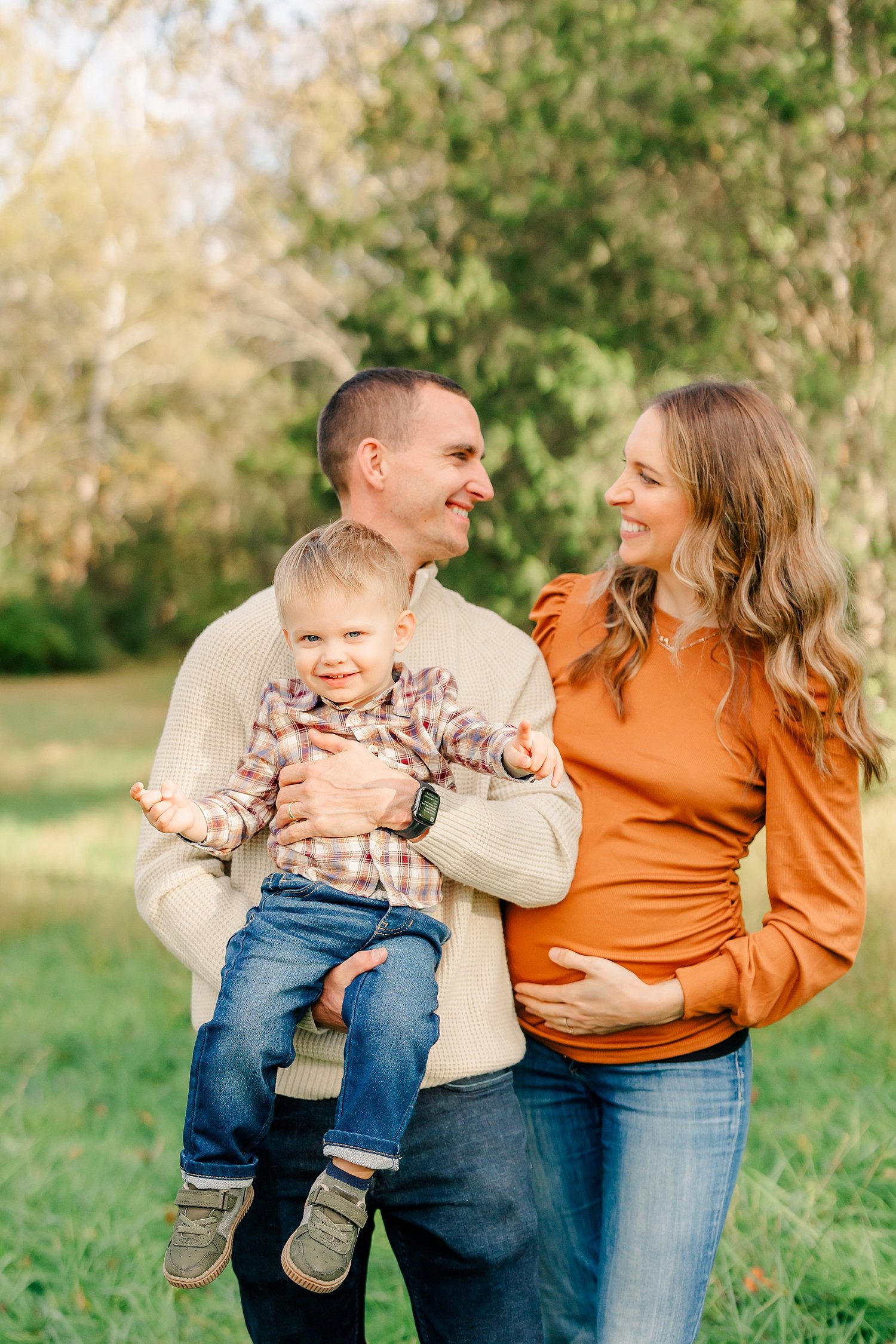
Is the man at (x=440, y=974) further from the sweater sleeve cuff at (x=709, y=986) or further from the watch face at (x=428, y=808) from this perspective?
the sweater sleeve cuff at (x=709, y=986)

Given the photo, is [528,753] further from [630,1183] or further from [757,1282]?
[757,1282]

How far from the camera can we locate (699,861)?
2.36m

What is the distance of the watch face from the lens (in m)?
2.12

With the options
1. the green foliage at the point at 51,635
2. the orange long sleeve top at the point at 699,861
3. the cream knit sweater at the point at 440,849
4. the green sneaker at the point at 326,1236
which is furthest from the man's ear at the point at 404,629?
the green foliage at the point at 51,635

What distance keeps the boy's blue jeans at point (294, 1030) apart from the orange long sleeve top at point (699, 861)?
1.41ft

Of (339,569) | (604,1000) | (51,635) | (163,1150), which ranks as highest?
(339,569)

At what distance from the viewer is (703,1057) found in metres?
2.37

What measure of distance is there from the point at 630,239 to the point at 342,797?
360 inches

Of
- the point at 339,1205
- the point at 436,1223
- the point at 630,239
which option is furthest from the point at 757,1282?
the point at 630,239

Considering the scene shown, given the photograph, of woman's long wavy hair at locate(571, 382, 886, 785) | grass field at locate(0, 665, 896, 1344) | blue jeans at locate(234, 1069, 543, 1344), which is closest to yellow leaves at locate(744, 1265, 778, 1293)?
grass field at locate(0, 665, 896, 1344)

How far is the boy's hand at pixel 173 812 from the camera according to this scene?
2.06 metres

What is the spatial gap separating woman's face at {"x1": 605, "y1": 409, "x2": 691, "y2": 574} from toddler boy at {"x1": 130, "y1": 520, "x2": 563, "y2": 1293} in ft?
1.68

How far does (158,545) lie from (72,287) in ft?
21.9

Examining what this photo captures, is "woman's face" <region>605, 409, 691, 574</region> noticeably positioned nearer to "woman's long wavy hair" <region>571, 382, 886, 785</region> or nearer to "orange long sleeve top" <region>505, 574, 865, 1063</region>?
"woman's long wavy hair" <region>571, 382, 886, 785</region>
